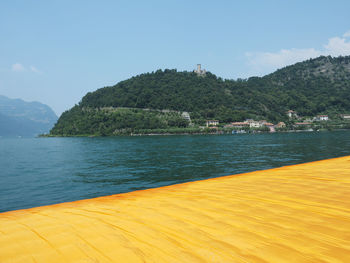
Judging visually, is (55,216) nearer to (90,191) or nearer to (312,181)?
(312,181)

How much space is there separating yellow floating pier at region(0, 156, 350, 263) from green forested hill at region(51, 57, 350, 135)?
115m

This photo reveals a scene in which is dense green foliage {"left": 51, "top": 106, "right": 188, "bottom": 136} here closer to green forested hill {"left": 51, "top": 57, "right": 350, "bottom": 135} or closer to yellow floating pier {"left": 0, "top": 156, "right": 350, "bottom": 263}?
green forested hill {"left": 51, "top": 57, "right": 350, "bottom": 135}

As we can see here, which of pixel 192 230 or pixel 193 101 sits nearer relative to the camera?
pixel 192 230

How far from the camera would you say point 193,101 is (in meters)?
156

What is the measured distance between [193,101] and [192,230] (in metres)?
155

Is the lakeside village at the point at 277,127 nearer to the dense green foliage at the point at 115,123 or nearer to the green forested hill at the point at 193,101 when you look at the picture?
the green forested hill at the point at 193,101

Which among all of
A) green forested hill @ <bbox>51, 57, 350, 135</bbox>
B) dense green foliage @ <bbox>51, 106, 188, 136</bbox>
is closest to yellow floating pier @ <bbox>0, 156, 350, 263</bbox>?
dense green foliage @ <bbox>51, 106, 188, 136</bbox>

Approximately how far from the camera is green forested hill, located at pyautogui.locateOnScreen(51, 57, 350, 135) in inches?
5059

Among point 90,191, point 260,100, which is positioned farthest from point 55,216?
point 260,100

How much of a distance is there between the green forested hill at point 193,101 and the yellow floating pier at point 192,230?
11489cm

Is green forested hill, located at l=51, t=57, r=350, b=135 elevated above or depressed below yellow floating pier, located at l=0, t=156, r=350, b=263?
above

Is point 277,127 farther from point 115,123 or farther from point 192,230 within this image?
point 192,230

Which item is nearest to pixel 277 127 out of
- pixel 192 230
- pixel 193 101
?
pixel 193 101

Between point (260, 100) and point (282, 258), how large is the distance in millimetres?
169866
